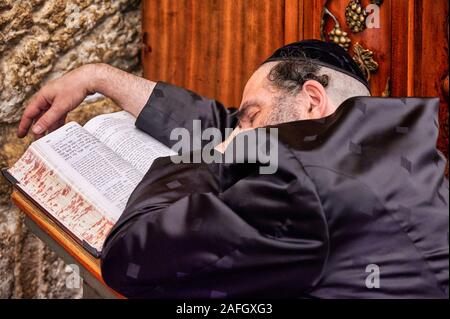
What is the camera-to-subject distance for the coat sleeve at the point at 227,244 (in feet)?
3.35

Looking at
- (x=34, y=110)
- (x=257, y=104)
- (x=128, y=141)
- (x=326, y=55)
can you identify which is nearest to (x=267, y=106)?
(x=257, y=104)

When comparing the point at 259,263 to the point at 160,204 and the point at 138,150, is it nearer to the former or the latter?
the point at 160,204

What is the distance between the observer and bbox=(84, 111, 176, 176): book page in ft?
4.75

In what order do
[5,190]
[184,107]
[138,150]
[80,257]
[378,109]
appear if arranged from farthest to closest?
[5,190]
[184,107]
[138,150]
[80,257]
[378,109]

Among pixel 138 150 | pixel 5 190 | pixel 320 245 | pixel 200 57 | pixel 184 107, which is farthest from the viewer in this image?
pixel 200 57

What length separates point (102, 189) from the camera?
50.8 inches

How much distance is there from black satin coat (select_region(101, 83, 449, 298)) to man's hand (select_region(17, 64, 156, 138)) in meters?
0.58

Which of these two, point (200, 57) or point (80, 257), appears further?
point (200, 57)

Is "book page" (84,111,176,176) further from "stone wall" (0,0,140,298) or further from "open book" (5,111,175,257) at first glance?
"stone wall" (0,0,140,298)

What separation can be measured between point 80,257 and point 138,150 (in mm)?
321

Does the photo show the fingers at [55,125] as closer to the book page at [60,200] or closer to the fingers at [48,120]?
the fingers at [48,120]

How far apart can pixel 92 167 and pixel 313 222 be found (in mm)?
526

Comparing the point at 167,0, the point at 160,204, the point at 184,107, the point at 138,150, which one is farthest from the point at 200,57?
the point at 160,204

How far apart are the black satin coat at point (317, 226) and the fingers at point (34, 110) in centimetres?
63
